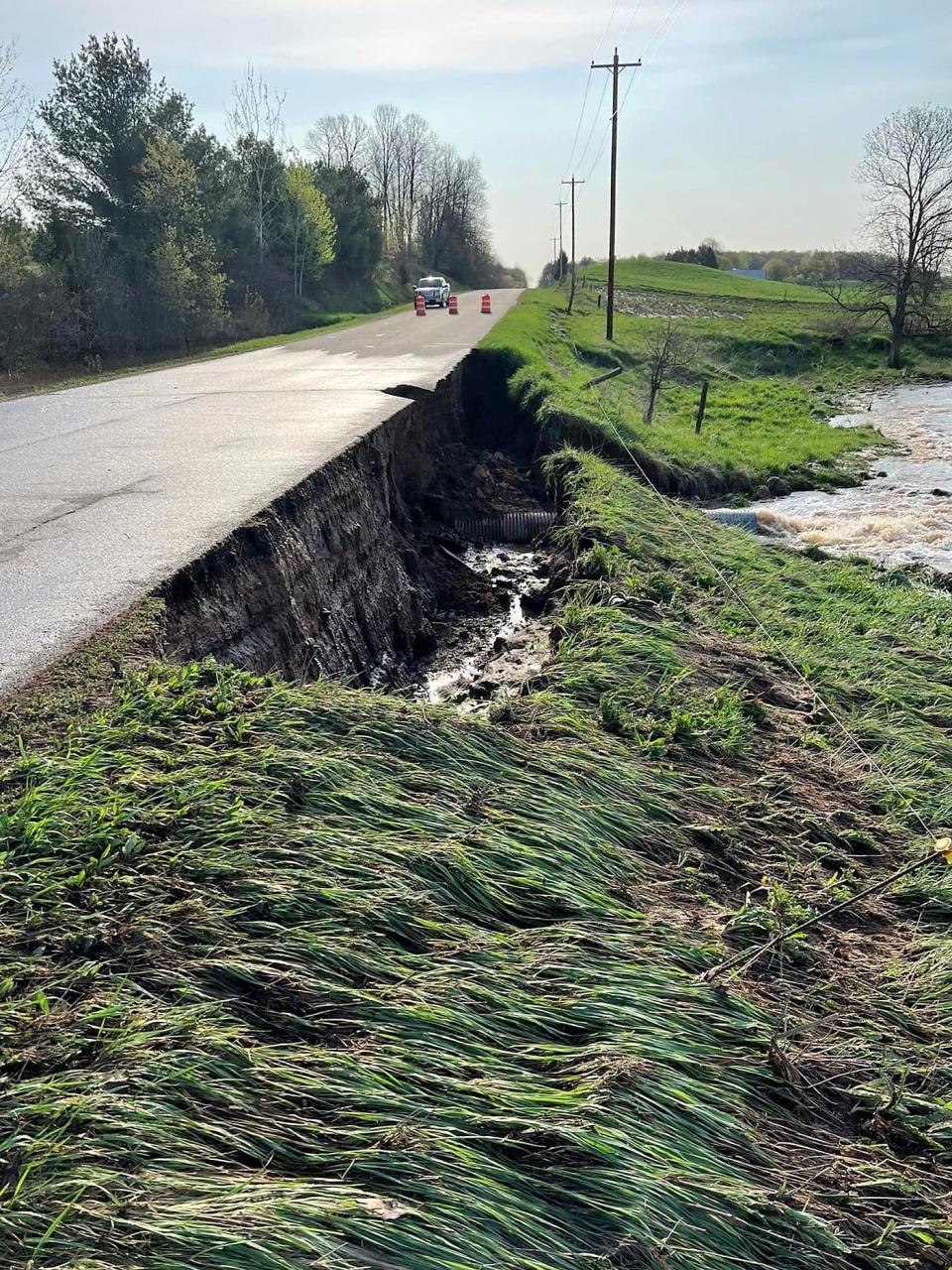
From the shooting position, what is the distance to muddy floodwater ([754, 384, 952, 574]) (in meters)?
14.6

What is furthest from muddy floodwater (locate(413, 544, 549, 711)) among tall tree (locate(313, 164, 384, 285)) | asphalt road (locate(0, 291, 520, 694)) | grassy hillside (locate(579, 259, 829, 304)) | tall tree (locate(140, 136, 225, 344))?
grassy hillside (locate(579, 259, 829, 304))

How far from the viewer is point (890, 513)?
16953 millimetres

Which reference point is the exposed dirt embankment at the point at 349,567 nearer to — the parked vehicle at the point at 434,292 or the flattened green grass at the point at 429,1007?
the flattened green grass at the point at 429,1007

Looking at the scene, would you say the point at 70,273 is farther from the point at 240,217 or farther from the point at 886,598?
the point at 886,598

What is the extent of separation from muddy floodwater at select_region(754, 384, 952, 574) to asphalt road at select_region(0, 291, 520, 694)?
6.33 m

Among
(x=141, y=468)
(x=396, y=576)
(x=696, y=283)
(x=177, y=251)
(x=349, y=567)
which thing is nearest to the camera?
(x=349, y=567)

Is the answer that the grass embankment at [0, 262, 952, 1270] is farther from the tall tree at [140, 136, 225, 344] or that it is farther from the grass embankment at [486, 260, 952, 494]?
the tall tree at [140, 136, 225, 344]

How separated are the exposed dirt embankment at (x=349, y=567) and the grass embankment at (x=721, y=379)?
2.42m

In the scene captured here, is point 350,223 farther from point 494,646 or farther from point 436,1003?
point 436,1003

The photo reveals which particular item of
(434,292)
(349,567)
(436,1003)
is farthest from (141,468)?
(434,292)

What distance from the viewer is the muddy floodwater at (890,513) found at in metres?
14.6

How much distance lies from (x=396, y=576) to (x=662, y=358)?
1466 cm

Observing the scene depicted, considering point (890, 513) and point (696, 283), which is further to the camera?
point (696, 283)

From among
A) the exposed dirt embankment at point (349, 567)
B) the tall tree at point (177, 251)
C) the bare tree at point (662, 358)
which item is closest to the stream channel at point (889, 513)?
the exposed dirt embankment at point (349, 567)
